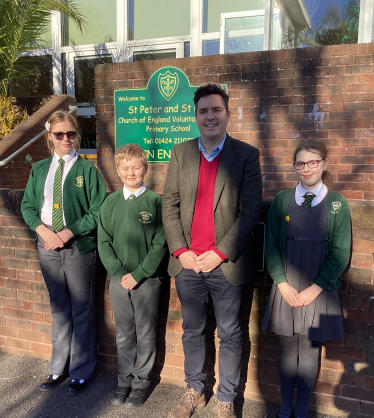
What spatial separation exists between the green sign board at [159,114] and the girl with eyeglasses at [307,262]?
263 centimetres

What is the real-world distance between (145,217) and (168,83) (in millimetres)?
2794

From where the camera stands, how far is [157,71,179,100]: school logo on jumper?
4953 millimetres

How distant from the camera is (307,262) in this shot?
2408 mm

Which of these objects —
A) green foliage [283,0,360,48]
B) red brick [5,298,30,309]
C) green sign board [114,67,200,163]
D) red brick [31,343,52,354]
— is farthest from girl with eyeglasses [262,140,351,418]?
green foliage [283,0,360,48]

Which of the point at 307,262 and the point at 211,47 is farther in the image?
the point at 211,47

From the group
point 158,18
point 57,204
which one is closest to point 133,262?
point 57,204

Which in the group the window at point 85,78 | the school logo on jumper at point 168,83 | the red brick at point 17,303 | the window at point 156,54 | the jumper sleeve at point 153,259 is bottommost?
the red brick at point 17,303

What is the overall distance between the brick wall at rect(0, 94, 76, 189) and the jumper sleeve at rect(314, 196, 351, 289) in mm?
5614

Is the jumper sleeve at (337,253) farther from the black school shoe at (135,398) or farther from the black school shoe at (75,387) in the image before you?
the black school shoe at (75,387)

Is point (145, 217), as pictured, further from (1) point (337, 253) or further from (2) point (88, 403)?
(2) point (88, 403)

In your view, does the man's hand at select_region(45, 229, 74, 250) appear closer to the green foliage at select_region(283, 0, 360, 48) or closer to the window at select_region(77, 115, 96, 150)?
the green foliage at select_region(283, 0, 360, 48)

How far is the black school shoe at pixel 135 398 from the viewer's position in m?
2.80

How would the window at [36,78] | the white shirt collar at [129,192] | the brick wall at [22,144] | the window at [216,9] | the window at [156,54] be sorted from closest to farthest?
the white shirt collar at [129,192] → the brick wall at [22,144] → the window at [216,9] → the window at [156,54] → the window at [36,78]

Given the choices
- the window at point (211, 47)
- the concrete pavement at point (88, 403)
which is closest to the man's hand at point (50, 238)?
the concrete pavement at point (88, 403)
